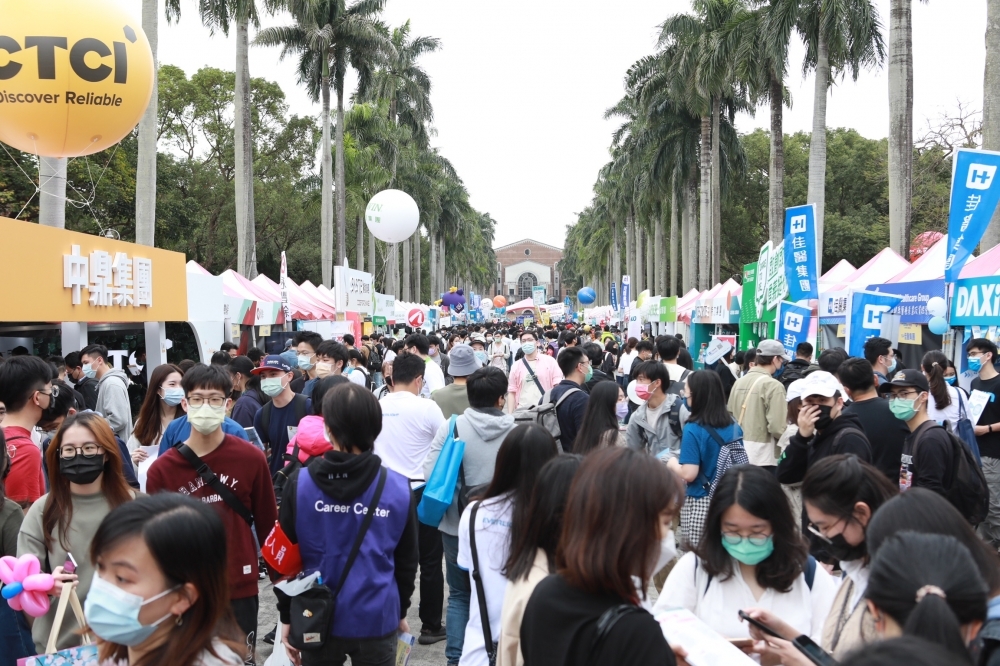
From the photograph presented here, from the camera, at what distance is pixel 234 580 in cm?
387

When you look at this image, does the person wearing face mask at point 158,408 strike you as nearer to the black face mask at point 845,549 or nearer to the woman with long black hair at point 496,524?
the woman with long black hair at point 496,524

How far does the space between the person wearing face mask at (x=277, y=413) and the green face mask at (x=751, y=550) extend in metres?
3.94

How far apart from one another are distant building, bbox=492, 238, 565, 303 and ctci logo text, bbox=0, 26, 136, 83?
139 metres

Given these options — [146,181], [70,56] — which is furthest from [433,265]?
[70,56]

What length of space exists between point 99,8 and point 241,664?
24.3 ft

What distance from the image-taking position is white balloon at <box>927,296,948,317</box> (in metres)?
10.0

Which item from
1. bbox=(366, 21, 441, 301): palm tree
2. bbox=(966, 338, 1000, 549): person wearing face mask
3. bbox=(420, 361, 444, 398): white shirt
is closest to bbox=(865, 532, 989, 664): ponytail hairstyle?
bbox=(966, 338, 1000, 549): person wearing face mask

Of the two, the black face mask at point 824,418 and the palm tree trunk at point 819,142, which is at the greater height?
the palm tree trunk at point 819,142

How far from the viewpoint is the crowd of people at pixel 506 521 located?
2059 millimetres

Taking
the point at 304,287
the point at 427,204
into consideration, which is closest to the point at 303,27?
the point at 304,287

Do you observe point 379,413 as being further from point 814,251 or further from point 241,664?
point 814,251

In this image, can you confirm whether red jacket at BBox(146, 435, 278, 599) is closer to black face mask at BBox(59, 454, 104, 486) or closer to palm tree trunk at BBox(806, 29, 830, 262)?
black face mask at BBox(59, 454, 104, 486)

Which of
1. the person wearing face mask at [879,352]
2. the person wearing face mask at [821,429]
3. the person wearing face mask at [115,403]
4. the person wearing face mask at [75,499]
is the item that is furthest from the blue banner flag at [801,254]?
the person wearing face mask at [75,499]

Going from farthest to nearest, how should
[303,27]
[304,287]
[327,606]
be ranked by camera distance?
[303,27] → [304,287] → [327,606]
